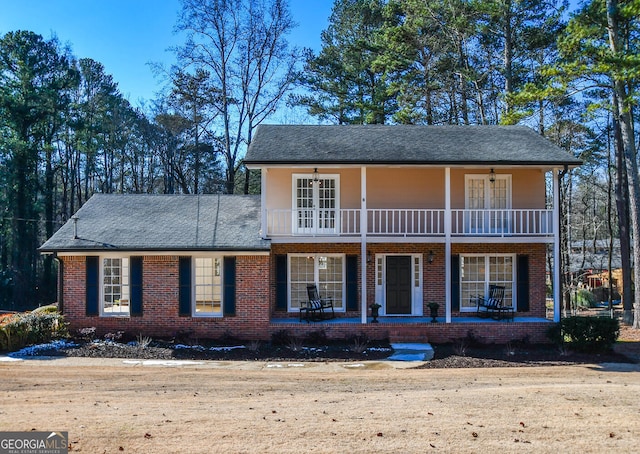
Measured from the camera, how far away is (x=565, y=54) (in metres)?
17.9

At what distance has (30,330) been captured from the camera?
13.5 meters

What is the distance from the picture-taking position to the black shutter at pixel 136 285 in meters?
14.5

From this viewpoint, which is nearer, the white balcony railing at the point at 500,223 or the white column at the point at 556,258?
the white column at the point at 556,258

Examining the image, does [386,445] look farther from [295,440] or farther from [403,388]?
[403,388]

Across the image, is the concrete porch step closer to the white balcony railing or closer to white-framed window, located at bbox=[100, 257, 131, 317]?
the white balcony railing

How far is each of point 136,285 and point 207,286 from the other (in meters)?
2.07

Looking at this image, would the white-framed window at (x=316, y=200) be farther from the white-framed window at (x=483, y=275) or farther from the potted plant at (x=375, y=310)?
the white-framed window at (x=483, y=275)

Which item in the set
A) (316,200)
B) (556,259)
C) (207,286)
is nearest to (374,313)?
(316,200)

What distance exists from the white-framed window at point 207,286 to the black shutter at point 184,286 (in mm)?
169

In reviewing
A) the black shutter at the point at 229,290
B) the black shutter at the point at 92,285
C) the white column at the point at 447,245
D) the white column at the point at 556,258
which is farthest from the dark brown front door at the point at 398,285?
the black shutter at the point at 92,285

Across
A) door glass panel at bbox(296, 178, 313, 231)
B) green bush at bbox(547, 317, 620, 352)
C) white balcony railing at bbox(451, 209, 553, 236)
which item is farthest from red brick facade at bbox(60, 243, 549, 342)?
white balcony railing at bbox(451, 209, 553, 236)

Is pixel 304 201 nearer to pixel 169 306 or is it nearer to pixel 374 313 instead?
pixel 374 313

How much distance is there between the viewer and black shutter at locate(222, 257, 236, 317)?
47.3 ft

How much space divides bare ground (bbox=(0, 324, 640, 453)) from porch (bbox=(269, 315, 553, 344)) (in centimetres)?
217
